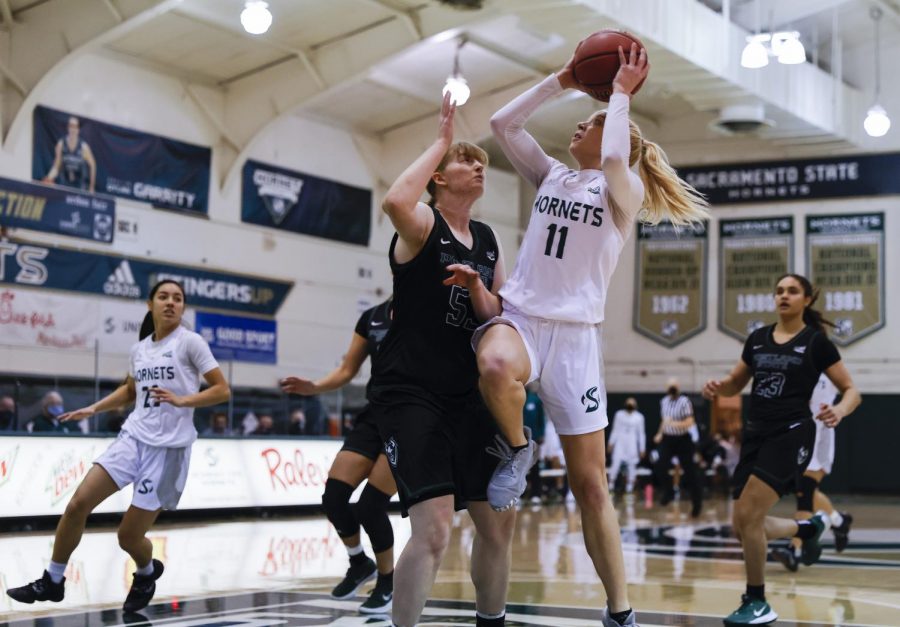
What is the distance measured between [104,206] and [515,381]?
16839 millimetres

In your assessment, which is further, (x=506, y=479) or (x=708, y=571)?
(x=708, y=571)

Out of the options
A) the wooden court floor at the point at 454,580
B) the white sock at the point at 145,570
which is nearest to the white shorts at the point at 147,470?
the white sock at the point at 145,570

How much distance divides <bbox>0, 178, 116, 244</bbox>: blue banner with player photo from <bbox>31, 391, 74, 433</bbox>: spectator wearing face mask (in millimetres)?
4478

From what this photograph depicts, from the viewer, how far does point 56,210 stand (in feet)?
64.1

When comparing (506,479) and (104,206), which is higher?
(104,206)

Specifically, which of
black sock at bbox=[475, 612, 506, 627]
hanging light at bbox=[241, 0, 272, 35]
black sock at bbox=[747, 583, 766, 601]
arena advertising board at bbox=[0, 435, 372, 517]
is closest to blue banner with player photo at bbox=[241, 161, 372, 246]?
hanging light at bbox=[241, 0, 272, 35]

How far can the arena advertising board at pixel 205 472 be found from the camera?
1300 centimetres

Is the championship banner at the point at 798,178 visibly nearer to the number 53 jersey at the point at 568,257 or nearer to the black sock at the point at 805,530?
the black sock at the point at 805,530

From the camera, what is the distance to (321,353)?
24.4 m

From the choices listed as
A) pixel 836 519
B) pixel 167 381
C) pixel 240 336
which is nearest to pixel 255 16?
pixel 240 336

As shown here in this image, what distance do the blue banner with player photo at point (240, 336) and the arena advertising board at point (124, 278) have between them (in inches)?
8.9

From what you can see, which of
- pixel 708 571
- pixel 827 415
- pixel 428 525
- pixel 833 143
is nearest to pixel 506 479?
pixel 428 525

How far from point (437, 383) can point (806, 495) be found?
6250 mm

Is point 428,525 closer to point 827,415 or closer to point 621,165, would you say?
point 621,165
